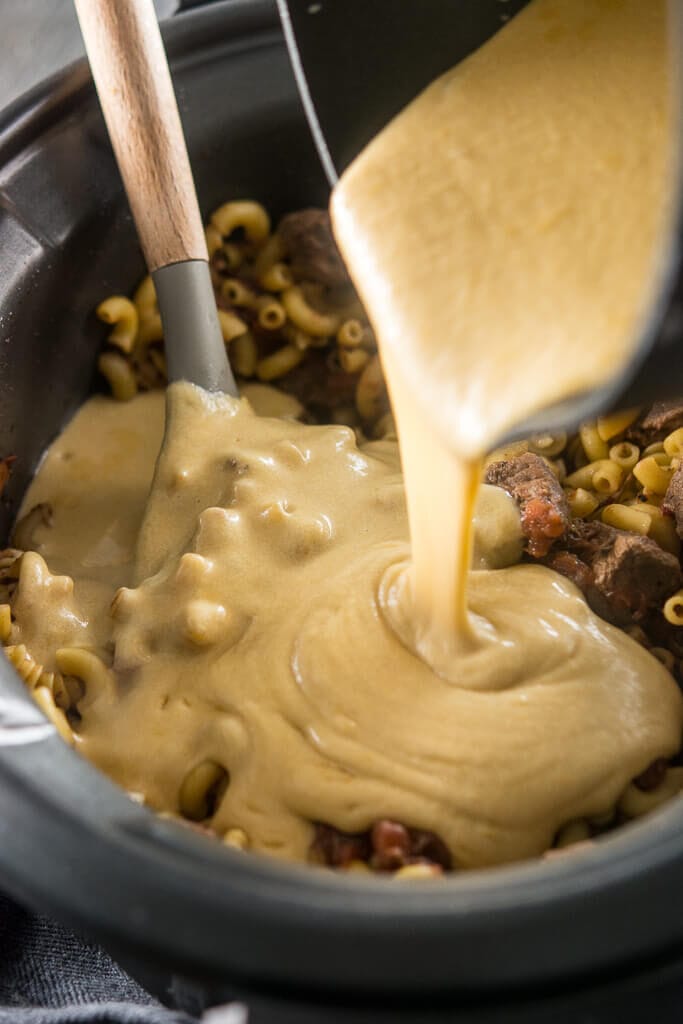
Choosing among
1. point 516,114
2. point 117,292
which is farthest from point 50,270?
point 516,114

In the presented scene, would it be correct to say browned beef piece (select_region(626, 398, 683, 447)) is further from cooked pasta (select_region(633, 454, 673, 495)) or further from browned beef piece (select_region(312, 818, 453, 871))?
browned beef piece (select_region(312, 818, 453, 871))

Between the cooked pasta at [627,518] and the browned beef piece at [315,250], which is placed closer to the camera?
the cooked pasta at [627,518]

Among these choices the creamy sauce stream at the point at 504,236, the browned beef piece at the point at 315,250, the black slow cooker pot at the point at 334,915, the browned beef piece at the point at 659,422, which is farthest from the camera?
the browned beef piece at the point at 315,250

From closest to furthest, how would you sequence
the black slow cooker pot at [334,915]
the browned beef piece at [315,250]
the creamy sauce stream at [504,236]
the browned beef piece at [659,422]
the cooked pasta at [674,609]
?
1. the black slow cooker pot at [334,915]
2. the creamy sauce stream at [504,236]
3. the cooked pasta at [674,609]
4. the browned beef piece at [659,422]
5. the browned beef piece at [315,250]

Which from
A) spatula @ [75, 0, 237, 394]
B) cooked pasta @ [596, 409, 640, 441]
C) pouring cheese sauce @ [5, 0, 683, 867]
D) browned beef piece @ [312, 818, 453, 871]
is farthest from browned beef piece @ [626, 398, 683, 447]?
browned beef piece @ [312, 818, 453, 871]

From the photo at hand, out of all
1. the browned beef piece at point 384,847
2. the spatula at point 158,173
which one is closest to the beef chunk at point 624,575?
the browned beef piece at point 384,847

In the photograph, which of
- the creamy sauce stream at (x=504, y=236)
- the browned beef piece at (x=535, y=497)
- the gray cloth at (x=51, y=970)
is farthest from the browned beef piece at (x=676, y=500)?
the gray cloth at (x=51, y=970)

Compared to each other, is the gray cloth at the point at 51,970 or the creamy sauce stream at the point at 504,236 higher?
the creamy sauce stream at the point at 504,236

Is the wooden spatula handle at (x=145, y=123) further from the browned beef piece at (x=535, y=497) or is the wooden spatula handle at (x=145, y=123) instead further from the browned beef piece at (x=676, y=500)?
the browned beef piece at (x=676, y=500)

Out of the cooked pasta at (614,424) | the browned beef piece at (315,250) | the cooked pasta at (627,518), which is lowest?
the cooked pasta at (627,518)
